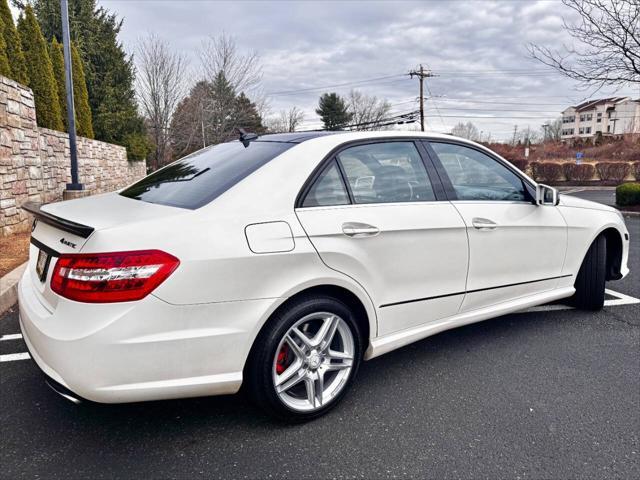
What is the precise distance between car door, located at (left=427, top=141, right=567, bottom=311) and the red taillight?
191cm

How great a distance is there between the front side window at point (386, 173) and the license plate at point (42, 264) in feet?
5.26

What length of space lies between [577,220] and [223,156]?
283 cm

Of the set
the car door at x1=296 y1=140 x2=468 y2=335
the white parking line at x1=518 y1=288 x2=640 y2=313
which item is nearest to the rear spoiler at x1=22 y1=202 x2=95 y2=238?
the car door at x1=296 y1=140 x2=468 y2=335

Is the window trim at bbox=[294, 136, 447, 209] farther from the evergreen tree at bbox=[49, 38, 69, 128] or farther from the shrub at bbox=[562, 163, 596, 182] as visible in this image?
the shrub at bbox=[562, 163, 596, 182]

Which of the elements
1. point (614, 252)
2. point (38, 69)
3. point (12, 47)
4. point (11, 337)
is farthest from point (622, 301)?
point (38, 69)

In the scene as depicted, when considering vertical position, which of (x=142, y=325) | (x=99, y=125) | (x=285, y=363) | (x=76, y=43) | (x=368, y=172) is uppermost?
(x=76, y=43)

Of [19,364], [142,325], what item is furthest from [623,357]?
[19,364]

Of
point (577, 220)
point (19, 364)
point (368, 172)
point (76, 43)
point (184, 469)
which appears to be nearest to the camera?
point (184, 469)

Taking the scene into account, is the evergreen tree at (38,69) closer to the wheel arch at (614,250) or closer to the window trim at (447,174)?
the window trim at (447,174)

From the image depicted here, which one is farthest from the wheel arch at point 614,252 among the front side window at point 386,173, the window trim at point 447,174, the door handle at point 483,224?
the front side window at point 386,173

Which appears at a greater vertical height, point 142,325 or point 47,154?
point 47,154

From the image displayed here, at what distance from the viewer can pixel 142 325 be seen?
192 centimetres

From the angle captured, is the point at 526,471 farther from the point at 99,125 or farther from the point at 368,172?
the point at 99,125

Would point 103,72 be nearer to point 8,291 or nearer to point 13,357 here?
point 8,291
